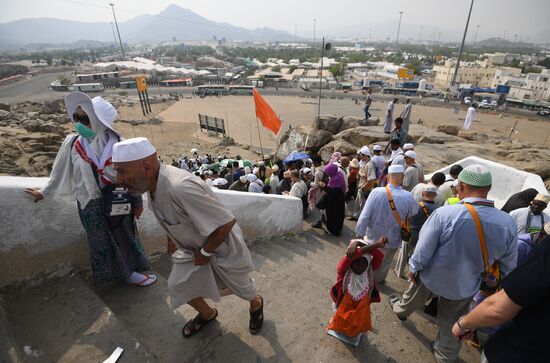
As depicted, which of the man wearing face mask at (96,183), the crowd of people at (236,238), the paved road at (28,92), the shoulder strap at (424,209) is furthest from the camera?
the paved road at (28,92)

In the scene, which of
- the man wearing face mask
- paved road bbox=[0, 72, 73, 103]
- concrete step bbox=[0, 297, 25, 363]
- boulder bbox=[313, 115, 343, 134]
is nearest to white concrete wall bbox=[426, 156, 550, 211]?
the man wearing face mask

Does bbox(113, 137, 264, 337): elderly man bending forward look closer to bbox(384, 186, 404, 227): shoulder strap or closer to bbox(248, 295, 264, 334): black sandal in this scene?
bbox(248, 295, 264, 334): black sandal

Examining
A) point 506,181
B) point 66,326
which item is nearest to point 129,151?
point 66,326

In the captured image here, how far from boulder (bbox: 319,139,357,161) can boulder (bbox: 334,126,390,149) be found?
39cm

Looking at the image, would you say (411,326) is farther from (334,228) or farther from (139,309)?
(139,309)

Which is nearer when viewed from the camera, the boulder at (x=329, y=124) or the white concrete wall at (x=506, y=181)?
the white concrete wall at (x=506, y=181)

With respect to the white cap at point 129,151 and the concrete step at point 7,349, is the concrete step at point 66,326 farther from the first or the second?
the white cap at point 129,151

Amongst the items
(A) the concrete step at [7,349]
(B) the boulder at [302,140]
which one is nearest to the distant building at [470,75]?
(B) the boulder at [302,140]

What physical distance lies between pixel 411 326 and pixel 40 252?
375 cm

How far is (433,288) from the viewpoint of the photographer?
238 centimetres

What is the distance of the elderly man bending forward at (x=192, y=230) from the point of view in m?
1.80

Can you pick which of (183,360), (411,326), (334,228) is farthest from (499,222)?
(334,228)

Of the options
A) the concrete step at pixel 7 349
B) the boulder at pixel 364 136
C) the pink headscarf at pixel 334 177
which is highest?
the concrete step at pixel 7 349

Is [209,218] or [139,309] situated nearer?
[209,218]
